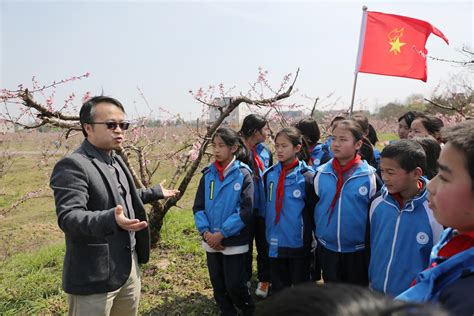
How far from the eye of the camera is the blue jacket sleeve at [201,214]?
3.06m

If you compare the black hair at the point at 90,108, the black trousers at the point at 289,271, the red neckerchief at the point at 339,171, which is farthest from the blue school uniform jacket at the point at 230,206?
the black hair at the point at 90,108

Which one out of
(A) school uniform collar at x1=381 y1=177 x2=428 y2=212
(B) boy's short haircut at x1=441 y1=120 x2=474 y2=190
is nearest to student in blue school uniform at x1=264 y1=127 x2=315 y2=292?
(A) school uniform collar at x1=381 y1=177 x2=428 y2=212

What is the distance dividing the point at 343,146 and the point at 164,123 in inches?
263

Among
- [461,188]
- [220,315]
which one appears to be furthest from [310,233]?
[461,188]

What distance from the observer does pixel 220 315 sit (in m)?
3.16

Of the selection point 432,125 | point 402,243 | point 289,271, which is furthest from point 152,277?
point 432,125

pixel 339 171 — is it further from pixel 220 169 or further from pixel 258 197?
pixel 220 169

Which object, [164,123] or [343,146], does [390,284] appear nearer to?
[343,146]

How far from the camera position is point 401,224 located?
6.95 feet

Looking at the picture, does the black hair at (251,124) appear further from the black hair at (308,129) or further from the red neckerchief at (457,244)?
the red neckerchief at (457,244)

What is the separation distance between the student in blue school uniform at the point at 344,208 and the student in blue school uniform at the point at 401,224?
9.6 inches

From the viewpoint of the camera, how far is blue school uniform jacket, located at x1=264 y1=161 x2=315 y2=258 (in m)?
2.94

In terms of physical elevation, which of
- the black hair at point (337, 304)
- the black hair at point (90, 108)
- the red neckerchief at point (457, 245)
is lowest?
the red neckerchief at point (457, 245)

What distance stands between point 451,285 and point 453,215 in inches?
10.4
